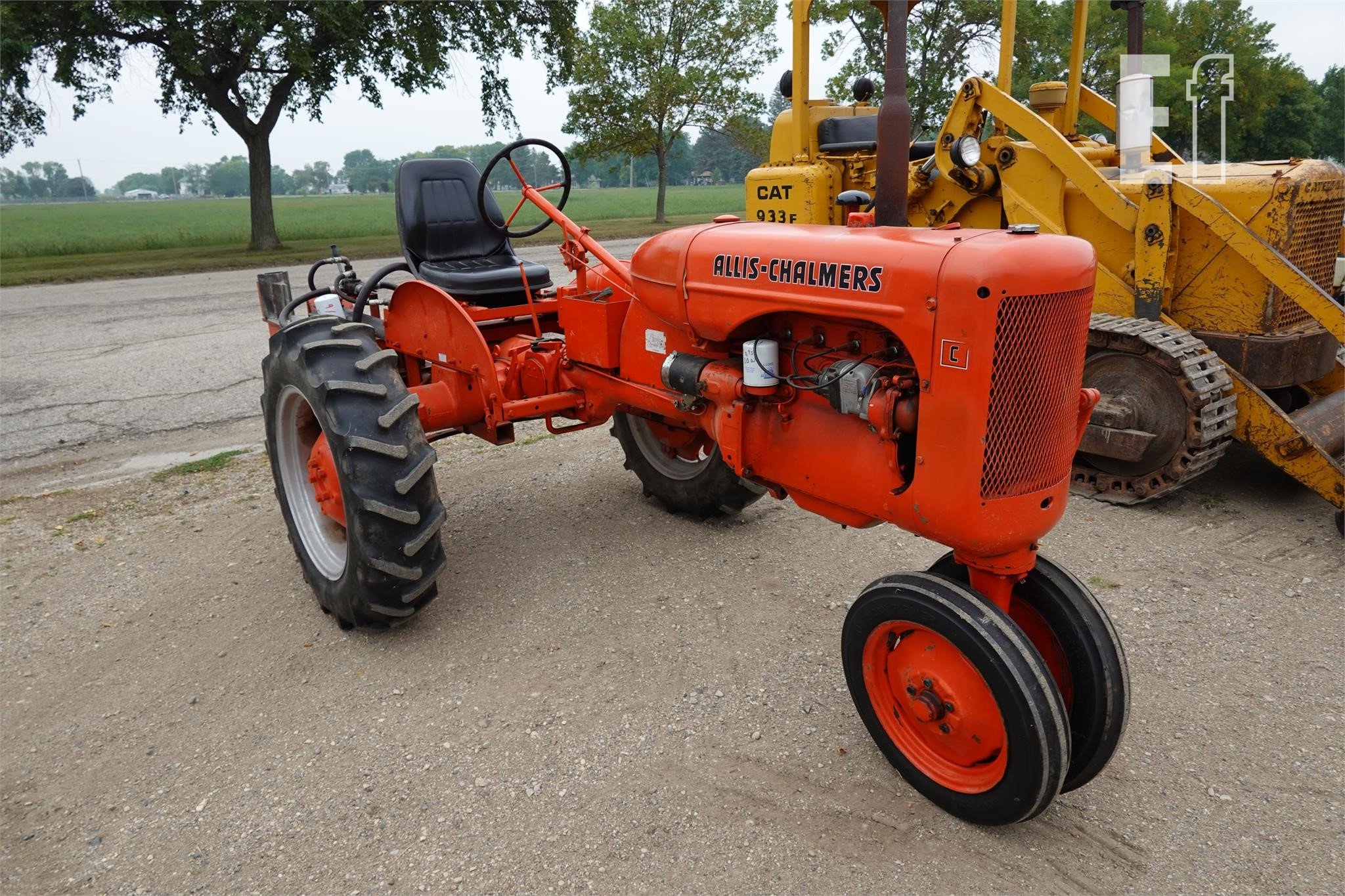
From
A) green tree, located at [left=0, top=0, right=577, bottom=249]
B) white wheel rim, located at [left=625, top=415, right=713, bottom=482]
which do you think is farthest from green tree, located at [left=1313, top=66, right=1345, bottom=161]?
white wheel rim, located at [left=625, top=415, right=713, bottom=482]

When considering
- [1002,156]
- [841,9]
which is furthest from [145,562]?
[841,9]

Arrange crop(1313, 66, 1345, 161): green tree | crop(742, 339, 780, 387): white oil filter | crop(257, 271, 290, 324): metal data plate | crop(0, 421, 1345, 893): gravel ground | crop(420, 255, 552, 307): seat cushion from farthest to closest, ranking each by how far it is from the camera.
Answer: crop(1313, 66, 1345, 161): green tree
crop(257, 271, 290, 324): metal data plate
crop(420, 255, 552, 307): seat cushion
crop(742, 339, 780, 387): white oil filter
crop(0, 421, 1345, 893): gravel ground

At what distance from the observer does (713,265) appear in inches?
115

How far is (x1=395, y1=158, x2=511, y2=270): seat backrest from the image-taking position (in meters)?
4.55

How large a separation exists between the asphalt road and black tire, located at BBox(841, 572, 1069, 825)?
5.69m

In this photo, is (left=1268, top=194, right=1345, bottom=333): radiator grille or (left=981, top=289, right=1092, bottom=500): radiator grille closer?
(left=981, top=289, right=1092, bottom=500): radiator grille

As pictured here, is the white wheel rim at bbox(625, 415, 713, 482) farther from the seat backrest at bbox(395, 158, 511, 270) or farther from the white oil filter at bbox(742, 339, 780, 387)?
the white oil filter at bbox(742, 339, 780, 387)

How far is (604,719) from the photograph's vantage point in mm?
3045

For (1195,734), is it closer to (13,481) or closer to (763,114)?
(13,481)

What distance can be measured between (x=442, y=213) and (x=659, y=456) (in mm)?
1634

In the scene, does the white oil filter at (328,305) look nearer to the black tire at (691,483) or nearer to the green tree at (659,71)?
the black tire at (691,483)

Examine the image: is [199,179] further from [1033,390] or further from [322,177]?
[1033,390]

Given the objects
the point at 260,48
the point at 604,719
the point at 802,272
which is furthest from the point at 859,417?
the point at 260,48

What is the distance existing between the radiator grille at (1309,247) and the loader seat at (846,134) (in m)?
2.48
